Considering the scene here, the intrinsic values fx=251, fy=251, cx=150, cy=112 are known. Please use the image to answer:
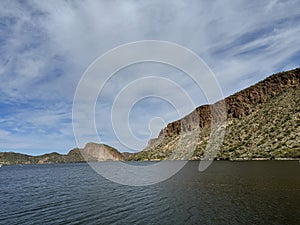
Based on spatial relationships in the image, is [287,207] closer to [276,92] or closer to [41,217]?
[41,217]

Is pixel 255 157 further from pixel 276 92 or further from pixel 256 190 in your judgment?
pixel 256 190

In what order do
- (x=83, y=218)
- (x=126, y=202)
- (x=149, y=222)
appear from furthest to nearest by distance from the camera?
Result: (x=126, y=202) → (x=83, y=218) → (x=149, y=222)

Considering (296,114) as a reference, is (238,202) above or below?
below

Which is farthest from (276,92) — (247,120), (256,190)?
(256,190)

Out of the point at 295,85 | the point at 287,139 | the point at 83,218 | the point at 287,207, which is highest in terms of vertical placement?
the point at 295,85

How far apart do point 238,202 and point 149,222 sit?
595 inches

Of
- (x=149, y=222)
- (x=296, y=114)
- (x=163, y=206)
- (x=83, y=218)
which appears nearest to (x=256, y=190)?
(x=163, y=206)

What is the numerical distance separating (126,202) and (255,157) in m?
115

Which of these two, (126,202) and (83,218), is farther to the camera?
(126,202)

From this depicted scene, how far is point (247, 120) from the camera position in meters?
188

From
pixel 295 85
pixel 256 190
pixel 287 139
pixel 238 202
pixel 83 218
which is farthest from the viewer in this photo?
pixel 295 85

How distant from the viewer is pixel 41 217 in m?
32.7

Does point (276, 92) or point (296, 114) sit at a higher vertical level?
point (276, 92)

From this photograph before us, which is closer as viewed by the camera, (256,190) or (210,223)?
(210,223)
